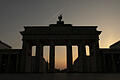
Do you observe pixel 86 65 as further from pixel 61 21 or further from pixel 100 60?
pixel 61 21

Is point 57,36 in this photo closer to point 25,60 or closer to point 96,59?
point 25,60

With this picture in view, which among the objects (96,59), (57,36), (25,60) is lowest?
(25,60)

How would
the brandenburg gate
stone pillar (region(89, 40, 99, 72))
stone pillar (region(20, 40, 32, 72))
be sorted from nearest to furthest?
stone pillar (region(89, 40, 99, 72)) < stone pillar (region(20, 40, 32, 72)) < the brandenburg gate

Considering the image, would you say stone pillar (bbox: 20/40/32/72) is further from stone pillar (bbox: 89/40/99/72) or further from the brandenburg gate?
stone pillar (bbox: 89/40/99/72)

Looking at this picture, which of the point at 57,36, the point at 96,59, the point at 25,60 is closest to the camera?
the point at 96,59

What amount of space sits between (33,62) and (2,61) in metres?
12.7

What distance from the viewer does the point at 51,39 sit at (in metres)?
46.5

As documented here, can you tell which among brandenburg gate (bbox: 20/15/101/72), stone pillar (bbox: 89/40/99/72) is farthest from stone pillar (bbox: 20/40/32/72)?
stone pillar (bbox: 89/40/99/72)

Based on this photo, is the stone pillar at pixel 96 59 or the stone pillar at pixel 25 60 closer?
the stone pillar at pixel 96 59

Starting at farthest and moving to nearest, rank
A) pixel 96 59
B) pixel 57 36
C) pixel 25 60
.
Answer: pixel 57 36 → pixel 25 60 → pixel 96 59

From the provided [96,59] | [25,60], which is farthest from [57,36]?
[96,59]

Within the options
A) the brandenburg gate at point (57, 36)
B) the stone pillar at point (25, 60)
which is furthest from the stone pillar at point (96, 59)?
the stone pillar at point (25, 60)

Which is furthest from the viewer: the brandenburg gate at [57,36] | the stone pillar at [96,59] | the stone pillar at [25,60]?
the brandenburg gate at [57,36]

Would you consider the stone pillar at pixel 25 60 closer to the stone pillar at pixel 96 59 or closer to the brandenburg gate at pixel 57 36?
the brandenburg gate at pixel 57 36
